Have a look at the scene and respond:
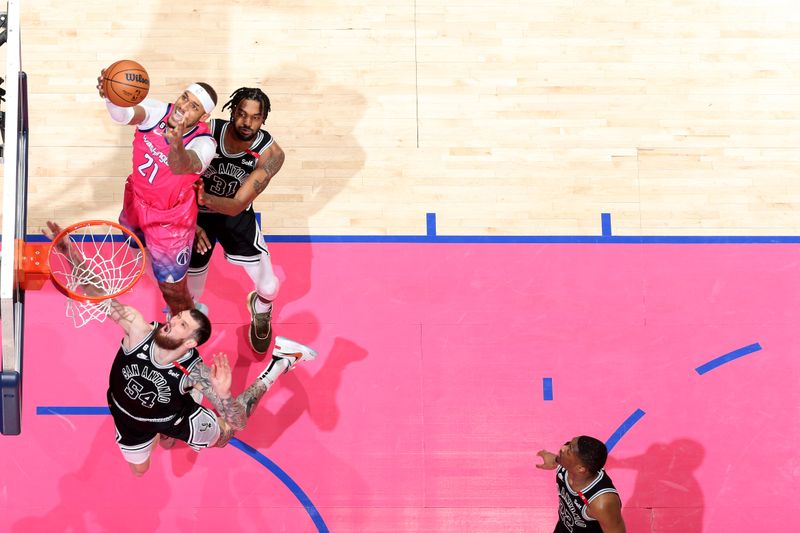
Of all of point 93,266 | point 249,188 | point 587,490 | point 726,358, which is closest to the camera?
point 587,490

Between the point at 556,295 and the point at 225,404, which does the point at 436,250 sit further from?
the point at 225,404

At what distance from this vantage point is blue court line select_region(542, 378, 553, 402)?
805cm

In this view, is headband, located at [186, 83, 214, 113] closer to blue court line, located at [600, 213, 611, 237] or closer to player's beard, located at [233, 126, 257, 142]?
player's beard, located at [233, 126, 257, 142]

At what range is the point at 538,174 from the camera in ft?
28.4

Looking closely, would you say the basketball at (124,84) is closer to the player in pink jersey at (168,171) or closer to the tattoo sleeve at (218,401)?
the player in pink jersey at (168,171)

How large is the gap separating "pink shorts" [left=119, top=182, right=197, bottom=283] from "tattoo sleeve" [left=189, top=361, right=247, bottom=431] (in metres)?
0.75

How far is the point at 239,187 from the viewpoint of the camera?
275 inches

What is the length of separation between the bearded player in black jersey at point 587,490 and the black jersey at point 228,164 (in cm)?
320

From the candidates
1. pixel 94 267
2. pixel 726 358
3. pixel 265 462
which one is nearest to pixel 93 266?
pixel 94 267

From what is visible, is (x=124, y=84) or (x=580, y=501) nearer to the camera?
(x=124, y=84)

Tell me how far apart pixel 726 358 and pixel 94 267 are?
5.61 metres

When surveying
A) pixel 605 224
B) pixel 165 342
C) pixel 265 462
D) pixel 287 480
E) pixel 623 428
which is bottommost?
pixel 287 480

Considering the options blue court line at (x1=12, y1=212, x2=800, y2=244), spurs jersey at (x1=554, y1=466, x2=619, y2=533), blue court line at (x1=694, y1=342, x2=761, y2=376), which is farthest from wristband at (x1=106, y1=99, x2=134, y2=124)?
blue court line at (x1=694, y1=342, x2=761, y2=376)

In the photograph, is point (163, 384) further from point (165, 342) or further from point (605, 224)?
point (605, 224)
